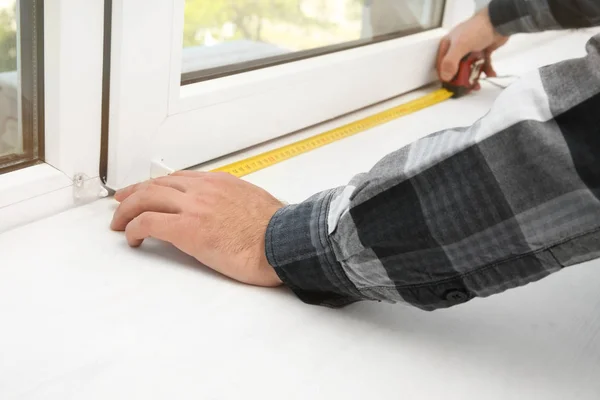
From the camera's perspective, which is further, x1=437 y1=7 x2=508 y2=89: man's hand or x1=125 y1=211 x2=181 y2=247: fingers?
x1=437 y1=7 x2=508 y2=89: man's hand

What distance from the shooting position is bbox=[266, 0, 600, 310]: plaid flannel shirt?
0.56m

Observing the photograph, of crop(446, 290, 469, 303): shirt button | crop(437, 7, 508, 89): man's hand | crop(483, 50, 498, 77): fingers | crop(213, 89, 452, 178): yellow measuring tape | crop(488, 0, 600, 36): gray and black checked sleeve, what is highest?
crop(488, 0, 600, 36): gray and black checked sleeve

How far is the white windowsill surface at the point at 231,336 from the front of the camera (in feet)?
1.89

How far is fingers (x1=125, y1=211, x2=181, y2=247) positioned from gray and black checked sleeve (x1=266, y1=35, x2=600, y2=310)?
140mm

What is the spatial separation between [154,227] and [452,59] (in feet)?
2.87

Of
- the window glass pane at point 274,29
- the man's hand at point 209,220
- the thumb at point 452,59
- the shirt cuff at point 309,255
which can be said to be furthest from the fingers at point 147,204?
the thumb at point 452,59

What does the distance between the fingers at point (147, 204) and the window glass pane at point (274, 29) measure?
0.22 meters

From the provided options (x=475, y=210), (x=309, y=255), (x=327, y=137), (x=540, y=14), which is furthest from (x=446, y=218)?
(x=540, y=14)

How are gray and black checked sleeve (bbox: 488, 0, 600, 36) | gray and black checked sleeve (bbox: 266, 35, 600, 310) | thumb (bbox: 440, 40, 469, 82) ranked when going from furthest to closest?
thumb (bbox: 440, 40, 469, 82) < gray and black checked sleeve (bbox: 488, 0, 600, 36) < gray and black checked sleeve (bbox: 266, 35, 600, 310)

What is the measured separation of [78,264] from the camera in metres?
0.72

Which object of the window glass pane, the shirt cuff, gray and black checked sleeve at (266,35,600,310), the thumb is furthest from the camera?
the thumb

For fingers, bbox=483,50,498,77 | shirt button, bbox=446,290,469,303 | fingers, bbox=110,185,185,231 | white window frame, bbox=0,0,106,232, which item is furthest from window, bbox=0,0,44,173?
fingers, bbox=483,50,498,77

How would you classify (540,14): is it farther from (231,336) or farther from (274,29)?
(231,336)

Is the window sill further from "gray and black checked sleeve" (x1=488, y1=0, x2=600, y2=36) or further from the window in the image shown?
"gray and black checked sleeve" (x1=488, y1=0, x2=600, y2=36)
